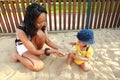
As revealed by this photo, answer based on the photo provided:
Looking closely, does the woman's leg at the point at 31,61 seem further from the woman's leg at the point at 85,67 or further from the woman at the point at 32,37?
the woman's leg at the point at 85,67

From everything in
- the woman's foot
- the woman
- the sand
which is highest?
the woman

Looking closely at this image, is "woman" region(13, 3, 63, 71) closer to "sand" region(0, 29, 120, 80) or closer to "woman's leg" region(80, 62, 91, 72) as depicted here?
"sand" region(0, 29, 120, 80)

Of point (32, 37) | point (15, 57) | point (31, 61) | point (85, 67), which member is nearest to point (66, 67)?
point (85, 67)

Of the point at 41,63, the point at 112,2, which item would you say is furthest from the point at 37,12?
the point at 112,2

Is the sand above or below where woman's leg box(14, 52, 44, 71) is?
below

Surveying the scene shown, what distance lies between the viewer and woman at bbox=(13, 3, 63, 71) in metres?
2.17

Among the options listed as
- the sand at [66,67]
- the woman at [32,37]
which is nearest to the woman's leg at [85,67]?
the sand at [66,67]

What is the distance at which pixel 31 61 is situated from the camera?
2.48 meters

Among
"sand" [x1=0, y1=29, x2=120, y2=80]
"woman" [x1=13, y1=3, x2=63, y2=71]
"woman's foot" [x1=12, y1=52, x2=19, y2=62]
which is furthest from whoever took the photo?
"woman's foot" [x1=12, y1=52, x2=19, y2=62]

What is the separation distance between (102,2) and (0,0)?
89.9 inches

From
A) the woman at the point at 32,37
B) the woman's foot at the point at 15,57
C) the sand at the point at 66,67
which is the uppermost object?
the woman at the point at 32,37

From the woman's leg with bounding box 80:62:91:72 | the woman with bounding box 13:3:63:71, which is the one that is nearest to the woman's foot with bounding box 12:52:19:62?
the woman with bounding box 13:3:63:71

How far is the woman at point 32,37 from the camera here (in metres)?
2.17

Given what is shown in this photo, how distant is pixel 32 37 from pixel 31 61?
0.38 metres
